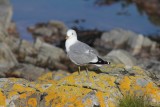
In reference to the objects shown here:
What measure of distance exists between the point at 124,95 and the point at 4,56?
1207 cm

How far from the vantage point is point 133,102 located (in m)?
9.09

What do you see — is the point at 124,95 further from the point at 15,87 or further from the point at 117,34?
the point at 117,34

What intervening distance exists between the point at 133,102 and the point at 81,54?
152 cm

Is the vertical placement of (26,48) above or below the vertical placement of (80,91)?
below

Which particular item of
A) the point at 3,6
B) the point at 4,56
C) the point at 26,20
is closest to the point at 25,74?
the point at 4,56

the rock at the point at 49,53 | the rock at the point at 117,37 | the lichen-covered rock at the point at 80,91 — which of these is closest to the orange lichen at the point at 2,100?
the lichen-covered rock at the point at 80,91

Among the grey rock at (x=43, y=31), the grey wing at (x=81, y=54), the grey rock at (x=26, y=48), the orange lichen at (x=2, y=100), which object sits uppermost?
the grey wing at (x=81, y=54)

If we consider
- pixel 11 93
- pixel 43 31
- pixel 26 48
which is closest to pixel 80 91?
pixel 11 93

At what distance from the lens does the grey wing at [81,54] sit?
9.92 m

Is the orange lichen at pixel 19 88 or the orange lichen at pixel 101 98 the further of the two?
the orange lichen at pixel 19 88

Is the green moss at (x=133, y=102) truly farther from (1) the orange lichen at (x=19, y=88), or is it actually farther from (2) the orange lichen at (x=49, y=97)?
(1) the orange lichen at (x=19, y=88)

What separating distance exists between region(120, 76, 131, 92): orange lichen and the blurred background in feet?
32.5

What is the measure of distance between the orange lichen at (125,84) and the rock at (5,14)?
17.8 m

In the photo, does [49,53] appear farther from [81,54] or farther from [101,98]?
[101,98]
